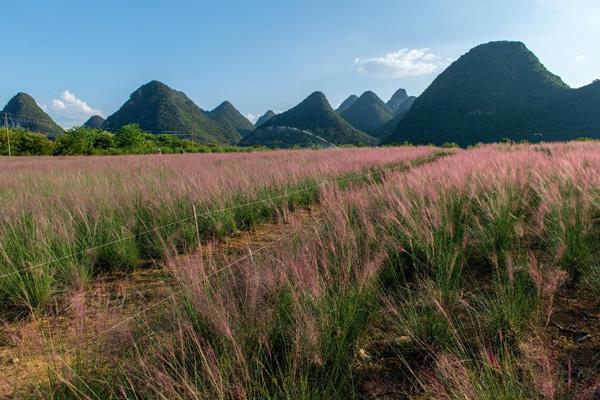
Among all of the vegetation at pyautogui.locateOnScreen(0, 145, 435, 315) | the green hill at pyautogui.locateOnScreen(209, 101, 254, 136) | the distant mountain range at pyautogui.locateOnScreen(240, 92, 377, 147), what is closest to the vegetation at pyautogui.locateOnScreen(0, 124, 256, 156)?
the vegetation at pyautogui.locateOnScreen(0, 145, 435, 315)

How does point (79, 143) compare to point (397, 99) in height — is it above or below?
below

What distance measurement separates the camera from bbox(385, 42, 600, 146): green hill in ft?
158

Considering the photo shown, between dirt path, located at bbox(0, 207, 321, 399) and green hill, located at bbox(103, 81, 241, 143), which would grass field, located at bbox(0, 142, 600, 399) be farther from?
green hill, located at bbox(103, 81, 241, 143)

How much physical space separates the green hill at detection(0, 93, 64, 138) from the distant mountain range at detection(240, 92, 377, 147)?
2086 inches

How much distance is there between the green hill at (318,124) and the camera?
77.1 metres

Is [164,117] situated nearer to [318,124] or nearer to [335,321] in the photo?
[318,124]

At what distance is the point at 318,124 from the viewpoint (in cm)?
8494

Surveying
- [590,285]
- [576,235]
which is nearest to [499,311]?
[590,285]

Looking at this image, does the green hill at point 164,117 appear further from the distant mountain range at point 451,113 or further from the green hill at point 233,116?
the green hill at point 233,116

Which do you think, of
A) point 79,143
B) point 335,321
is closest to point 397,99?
point 79,143

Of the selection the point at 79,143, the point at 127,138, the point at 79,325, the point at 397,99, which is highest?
the point at 397,99

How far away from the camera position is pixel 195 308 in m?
1.46

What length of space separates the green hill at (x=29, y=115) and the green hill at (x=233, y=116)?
52.6 metres

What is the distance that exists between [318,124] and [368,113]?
4316 cm
